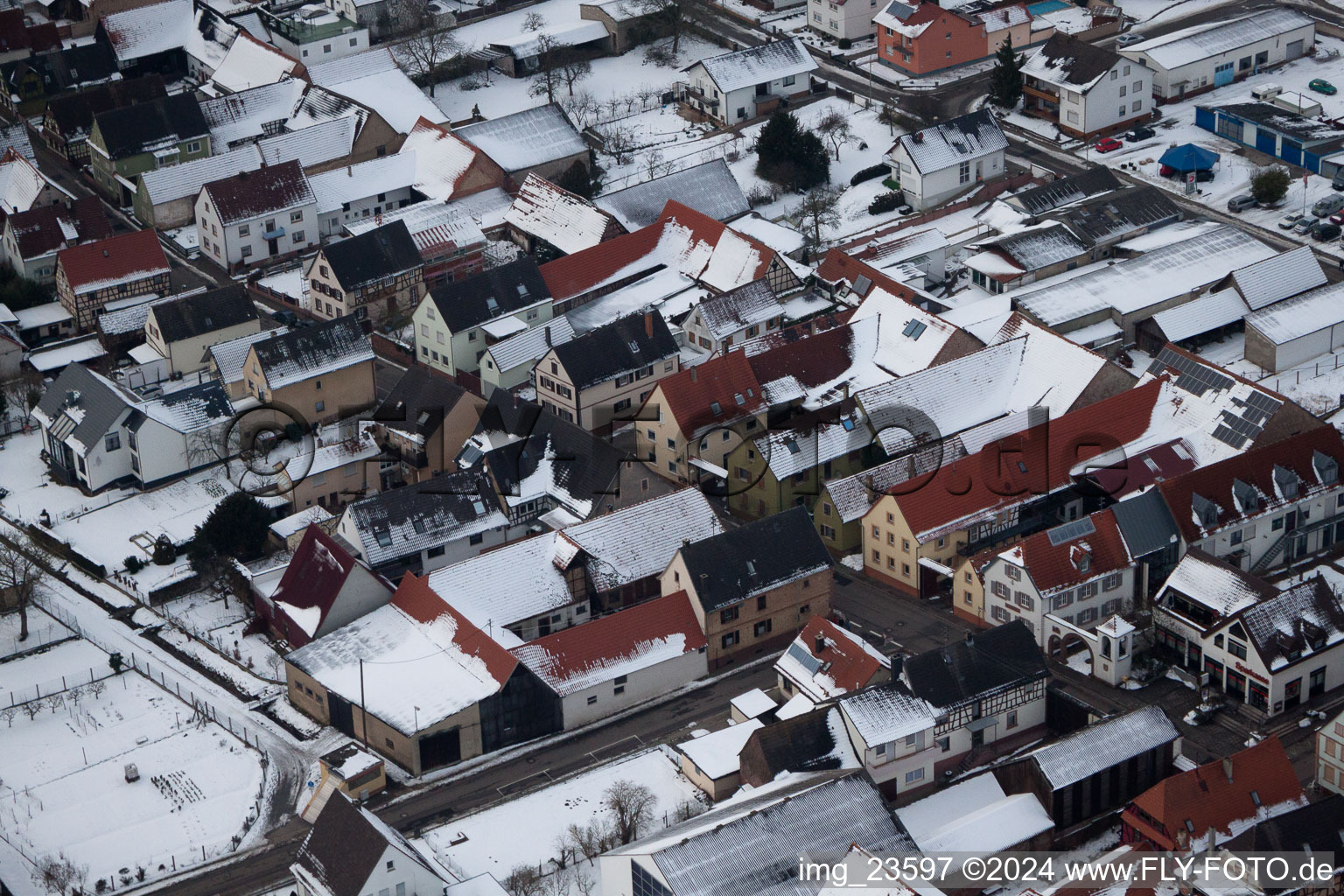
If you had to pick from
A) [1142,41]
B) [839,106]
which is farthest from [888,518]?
[1142,41]

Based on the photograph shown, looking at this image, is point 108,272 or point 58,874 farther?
point 108,272

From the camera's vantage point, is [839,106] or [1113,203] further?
[839,106]

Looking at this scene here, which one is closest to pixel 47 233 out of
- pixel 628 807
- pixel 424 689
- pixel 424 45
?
pixel 424 45

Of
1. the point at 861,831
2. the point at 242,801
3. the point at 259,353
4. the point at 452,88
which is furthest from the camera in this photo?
the point at 452,88

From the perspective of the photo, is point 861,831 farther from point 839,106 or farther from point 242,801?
point 839,106

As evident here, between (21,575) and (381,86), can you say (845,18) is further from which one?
(21,575)

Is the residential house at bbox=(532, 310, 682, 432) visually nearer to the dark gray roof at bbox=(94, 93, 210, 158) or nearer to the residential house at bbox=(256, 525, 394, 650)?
the residential house at bbox=(256, 525, 394, 650)

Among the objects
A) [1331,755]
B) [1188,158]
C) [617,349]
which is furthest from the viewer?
[1188,158]

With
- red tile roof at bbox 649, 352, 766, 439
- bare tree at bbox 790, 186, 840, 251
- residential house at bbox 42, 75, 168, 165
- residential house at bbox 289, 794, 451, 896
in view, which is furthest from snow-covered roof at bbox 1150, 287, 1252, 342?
residential house at bbox 42, 75, 168, 165

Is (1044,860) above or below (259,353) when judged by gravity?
below
